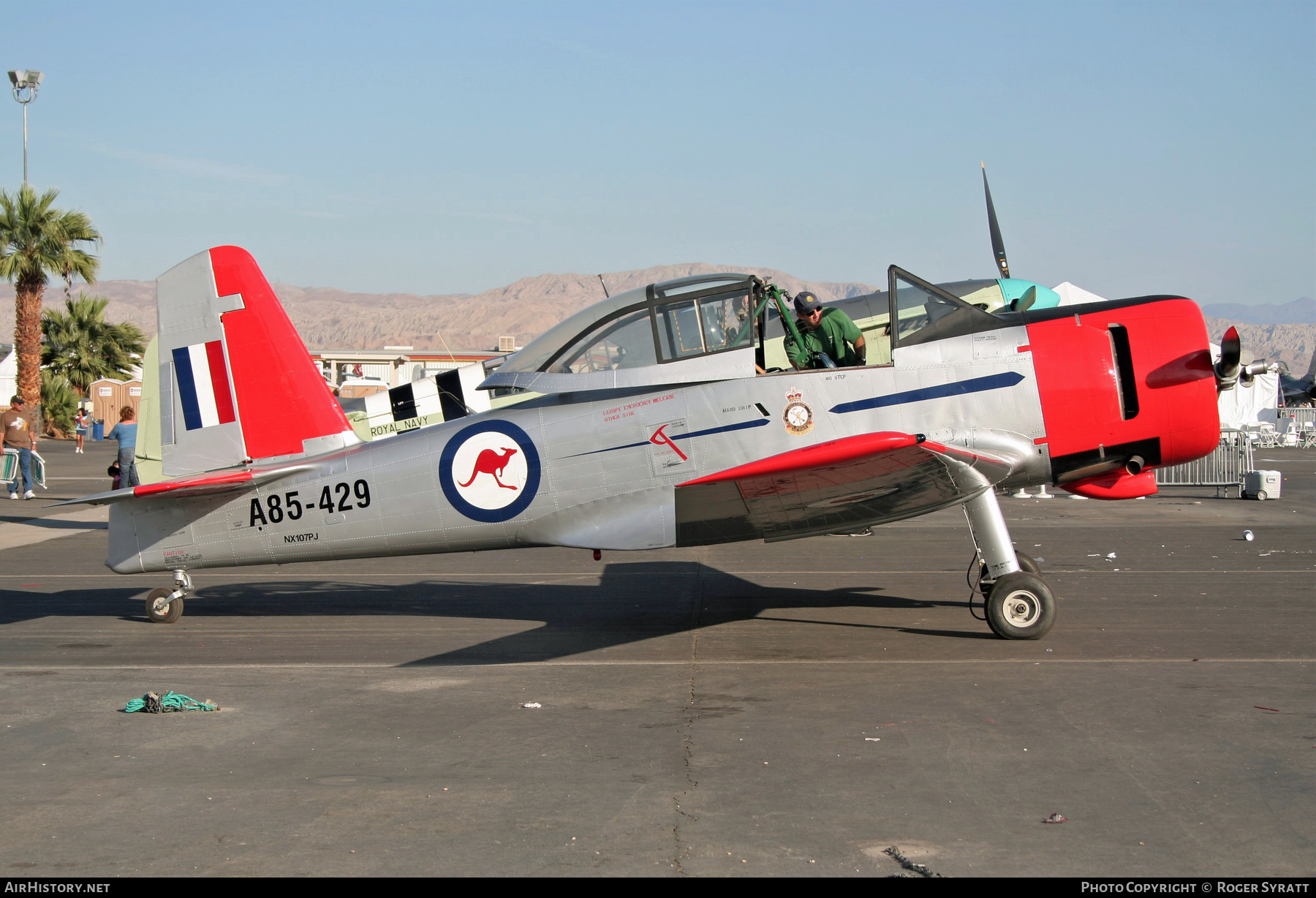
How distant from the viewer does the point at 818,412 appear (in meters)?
7.32

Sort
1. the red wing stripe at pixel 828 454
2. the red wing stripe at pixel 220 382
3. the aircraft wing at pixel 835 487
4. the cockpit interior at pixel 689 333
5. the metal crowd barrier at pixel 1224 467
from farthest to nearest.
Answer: the metal crowd barrier at pixel 1224 467 → the red wing stripe at pixel 220 382 → the cockpit interior at pixel 689 333 → the aircraft wing at pixel 835 487 → the red wing stripe at pixel 828 454

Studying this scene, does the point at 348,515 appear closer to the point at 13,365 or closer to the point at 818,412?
the point at 818,412

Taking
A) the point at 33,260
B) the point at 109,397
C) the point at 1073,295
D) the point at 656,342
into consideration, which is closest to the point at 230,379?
the point at 656,342

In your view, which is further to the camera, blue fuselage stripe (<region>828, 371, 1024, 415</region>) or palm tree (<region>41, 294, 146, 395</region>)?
palm tree (<region>41, 294, 146, 395</region>)

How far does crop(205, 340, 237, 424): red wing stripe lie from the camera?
849cm

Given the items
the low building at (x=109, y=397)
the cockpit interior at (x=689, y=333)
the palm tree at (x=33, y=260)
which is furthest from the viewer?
the low building at (x=109, y=397)

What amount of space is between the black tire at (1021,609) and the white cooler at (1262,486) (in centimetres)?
1399

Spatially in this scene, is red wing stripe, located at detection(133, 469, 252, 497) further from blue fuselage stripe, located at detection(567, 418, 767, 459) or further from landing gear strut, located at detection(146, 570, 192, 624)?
blue fuselage stripe, located at detection(567, 418, 767, 459)

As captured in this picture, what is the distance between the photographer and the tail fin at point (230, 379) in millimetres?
8508

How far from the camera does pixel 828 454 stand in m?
6.32

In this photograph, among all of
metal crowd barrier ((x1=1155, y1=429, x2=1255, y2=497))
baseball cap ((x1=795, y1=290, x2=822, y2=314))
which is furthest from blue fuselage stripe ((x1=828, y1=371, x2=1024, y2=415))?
metal crowd barrier ((x1=1155, y1=429, x2=1255, y2=497))

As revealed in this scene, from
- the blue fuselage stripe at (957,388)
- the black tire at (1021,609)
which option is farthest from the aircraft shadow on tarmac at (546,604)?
the blue fuselage stripe at (957,388)

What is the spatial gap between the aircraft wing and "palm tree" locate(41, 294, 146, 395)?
44.6 metres

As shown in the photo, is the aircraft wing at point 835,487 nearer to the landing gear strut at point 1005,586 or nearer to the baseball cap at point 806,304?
the landing gear strut at point 1005,586
